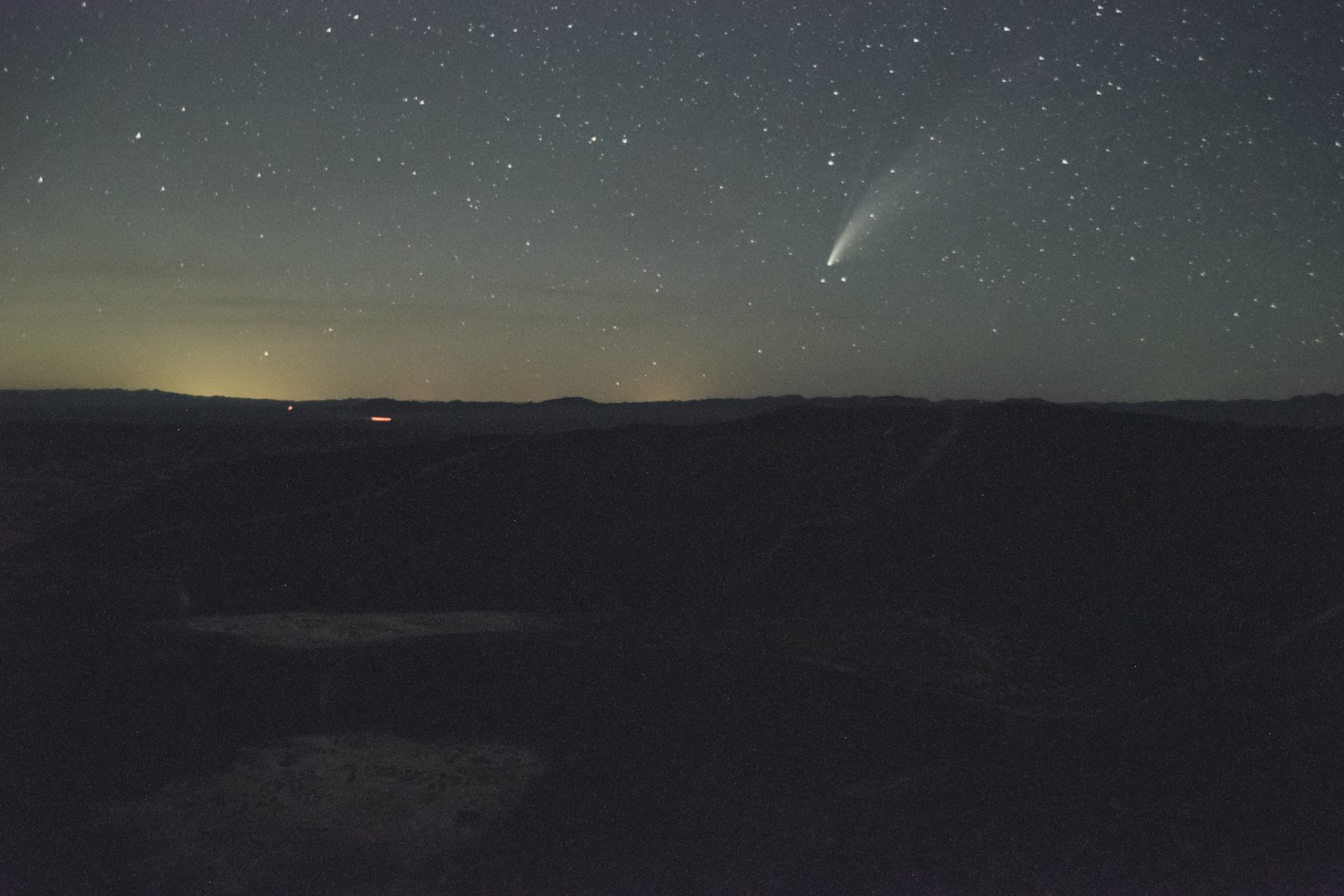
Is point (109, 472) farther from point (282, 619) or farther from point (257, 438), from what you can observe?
point (282, 619)

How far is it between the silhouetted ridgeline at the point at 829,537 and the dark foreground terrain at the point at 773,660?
5 centimetres

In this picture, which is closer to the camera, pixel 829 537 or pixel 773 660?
pixel 773 660

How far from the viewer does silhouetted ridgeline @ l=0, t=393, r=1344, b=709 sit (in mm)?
10117

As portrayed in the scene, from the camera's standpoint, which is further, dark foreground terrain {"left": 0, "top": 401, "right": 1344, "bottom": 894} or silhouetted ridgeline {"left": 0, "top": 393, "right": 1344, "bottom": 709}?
silhouetted ridgeline {"left": 0, "top": 393, "right": 1344, "bottom": 709}

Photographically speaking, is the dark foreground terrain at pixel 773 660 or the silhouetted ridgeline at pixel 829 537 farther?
the silhouetted ridgeline at pixel 829 537

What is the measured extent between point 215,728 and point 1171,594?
881 cm

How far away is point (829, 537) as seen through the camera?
12078 millimetres

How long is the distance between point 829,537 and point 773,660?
3.26 meters

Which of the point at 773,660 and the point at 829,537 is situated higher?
the point at 829,537

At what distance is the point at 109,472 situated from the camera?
120 ft

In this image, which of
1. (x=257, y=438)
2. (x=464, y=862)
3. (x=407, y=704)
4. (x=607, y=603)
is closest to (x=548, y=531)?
(x=607, y=603)

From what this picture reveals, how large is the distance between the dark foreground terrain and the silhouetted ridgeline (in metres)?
0.05

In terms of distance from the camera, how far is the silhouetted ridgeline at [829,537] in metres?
10.1

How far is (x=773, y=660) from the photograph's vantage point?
29.8 ft
